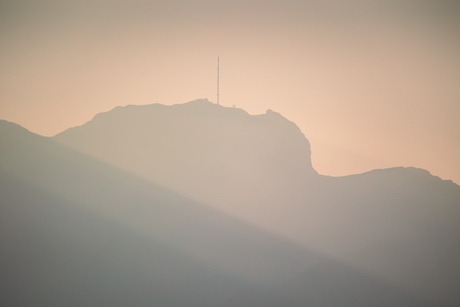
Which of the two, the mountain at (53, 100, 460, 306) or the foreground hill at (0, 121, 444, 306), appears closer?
the foreground hill at (0, 121, 444, 306)

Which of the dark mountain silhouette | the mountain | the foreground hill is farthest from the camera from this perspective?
the mountain

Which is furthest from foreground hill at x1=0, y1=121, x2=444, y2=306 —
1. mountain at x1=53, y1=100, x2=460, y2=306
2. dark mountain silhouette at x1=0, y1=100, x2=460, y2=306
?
mountain at x1=53, y1=100, x2=460, y2=306

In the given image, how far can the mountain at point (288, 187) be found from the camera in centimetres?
5678

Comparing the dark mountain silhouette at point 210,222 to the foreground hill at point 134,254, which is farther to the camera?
the dark mountain silhouette at point 210,222

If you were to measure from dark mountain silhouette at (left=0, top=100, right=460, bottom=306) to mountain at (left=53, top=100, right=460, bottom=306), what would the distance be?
242mm

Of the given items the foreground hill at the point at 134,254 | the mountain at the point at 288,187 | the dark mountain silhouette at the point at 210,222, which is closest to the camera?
the foreground hill at the point at 134,254

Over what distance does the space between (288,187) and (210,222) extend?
46.9 feet

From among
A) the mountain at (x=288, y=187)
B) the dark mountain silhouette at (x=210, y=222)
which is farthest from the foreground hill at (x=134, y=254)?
the mountain at (x=288, y=187)

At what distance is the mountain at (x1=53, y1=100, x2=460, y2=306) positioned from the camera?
56781 millimetres

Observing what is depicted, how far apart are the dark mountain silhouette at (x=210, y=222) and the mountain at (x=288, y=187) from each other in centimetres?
24

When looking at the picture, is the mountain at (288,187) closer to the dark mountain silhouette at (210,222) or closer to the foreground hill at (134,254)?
the dark mountain silhouette at (210,222)

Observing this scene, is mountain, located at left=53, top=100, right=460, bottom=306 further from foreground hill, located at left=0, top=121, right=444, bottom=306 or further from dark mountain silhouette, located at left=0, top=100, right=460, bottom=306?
foreground hill, located at left=0, top=121, right=444, bottom=306

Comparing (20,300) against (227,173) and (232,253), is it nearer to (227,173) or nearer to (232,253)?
(232,253)

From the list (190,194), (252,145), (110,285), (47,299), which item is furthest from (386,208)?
(47,299)
